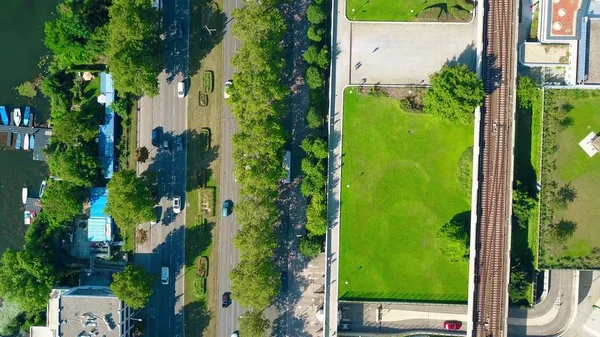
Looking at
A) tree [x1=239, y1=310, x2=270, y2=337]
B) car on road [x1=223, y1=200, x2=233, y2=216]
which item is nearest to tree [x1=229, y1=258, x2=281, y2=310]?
tree [x1=239, y1=310, x2=270, y2=337]

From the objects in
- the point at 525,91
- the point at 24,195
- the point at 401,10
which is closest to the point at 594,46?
the point at 525,91

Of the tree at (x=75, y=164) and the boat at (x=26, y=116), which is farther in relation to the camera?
the boat at (x=26, y=116)

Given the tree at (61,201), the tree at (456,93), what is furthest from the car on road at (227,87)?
the tree at (456,93)

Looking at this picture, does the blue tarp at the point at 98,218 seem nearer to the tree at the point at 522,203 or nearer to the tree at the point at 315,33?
the tree at the point at 315,33

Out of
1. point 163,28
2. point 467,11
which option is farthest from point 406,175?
point 163,28

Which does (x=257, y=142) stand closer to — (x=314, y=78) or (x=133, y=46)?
(x=314, y=78)

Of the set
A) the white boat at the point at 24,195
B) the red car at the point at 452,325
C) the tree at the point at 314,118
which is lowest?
the red car at the point at 452,325

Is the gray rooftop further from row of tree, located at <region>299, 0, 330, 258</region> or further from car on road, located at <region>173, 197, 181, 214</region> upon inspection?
row of tree, located at <region>299, 0, 330, 258</region>
